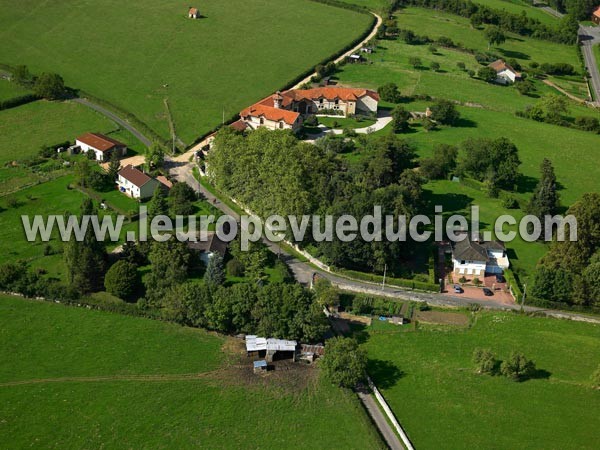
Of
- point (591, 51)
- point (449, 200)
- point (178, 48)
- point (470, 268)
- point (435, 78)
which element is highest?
point (591, 51)

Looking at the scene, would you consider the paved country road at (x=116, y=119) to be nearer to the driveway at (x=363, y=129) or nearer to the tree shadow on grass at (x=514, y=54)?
the driveway at (x=363, y=129)

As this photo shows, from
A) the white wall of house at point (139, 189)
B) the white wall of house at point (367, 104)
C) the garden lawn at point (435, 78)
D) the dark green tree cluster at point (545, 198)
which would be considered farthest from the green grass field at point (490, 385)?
the garden lawn at point (435, 78)

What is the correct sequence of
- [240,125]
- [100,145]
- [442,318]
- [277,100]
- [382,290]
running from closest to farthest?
[442,318] → [382,290] → [100,145] → [240,125] → [277,100]

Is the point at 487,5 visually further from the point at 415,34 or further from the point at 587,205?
the point at 587,205

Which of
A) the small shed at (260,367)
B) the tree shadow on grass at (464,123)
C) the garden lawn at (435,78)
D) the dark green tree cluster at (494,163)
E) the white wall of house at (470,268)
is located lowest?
the small shed at (260,367)

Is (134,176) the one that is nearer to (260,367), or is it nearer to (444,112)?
(260,367)

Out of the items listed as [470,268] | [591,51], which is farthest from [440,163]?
[591,51]

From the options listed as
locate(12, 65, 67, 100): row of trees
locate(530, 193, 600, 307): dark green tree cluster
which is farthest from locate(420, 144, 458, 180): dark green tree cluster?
locate(12, 65, 67, 100): row of trees

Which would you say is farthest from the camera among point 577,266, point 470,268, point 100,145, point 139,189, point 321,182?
point 100,145
